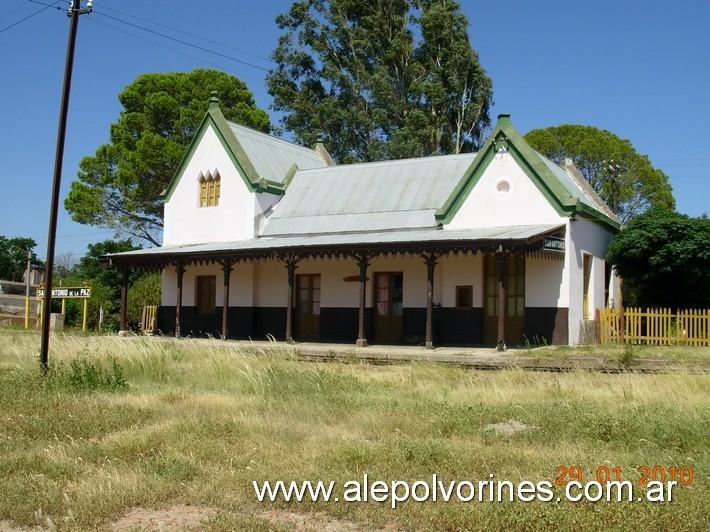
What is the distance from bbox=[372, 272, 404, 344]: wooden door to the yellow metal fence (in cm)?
571

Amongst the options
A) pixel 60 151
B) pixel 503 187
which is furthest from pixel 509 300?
pixel 60 151

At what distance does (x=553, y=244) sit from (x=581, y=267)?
2.21 metres

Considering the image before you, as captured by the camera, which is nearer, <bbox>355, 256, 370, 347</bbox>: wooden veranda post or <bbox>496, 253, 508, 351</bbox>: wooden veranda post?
<bbox>496, 253, 508, 351</bbox>: wooden veranda post

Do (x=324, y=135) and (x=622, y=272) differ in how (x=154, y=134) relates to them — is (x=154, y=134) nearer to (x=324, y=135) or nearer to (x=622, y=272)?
(x=324, y=135)

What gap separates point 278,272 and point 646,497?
19.7 metres

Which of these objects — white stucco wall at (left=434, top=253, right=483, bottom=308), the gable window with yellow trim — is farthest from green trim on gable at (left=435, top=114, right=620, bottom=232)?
the gable window with yellow trim

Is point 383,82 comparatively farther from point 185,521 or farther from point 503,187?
point 185,521

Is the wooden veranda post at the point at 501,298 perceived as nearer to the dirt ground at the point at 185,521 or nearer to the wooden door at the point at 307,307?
the wooden door at the point at 307,307

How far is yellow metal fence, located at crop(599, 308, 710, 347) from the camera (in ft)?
65.0

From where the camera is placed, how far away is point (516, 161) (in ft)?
69.4

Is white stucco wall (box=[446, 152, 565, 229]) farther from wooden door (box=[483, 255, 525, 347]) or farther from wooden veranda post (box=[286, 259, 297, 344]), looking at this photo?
wooden veranda post (box=[286, 259, 297, 344])

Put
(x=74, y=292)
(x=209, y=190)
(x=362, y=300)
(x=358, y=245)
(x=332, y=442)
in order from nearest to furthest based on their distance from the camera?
(x=332, y=442), (x=358, y=245), (x=362, y=300), (x=209, y=190), (x=74, y=292)

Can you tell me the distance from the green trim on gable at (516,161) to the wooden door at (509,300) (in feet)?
5.82

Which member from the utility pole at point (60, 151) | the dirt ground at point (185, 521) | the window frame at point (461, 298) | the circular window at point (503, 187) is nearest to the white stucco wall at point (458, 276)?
the window frame at point (461, 298)
